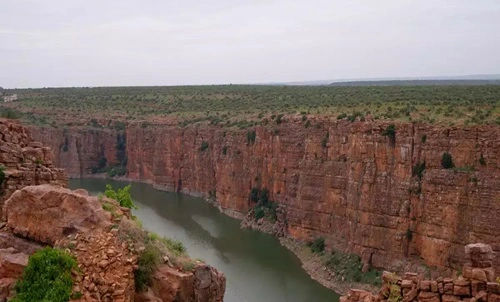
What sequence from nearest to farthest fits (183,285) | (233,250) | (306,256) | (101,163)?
1. (183,285)
2. (306,256)
3. (233,250)
4. (101,163)

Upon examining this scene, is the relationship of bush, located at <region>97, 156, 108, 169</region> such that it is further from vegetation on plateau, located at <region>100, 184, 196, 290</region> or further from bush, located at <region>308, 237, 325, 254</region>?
vegetation on plateau, located at <region>100, 184, 196, 290</region>

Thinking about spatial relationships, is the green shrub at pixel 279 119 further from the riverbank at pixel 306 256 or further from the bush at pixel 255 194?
the riverbank at pixel 306 256

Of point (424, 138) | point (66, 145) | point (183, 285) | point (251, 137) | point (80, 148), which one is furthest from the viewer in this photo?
point (80, 148)

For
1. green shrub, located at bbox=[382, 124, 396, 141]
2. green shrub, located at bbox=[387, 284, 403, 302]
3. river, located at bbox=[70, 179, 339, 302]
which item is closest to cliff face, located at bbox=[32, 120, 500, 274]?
green shrub, located at bbox=[382, 124, 396, 141]

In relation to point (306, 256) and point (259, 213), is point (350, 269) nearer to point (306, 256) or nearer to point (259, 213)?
point (306, 256)

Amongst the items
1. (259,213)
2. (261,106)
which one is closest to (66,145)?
(261,106)

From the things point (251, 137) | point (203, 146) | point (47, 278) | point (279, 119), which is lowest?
point (203, 146)

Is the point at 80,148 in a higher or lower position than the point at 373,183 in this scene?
lower
